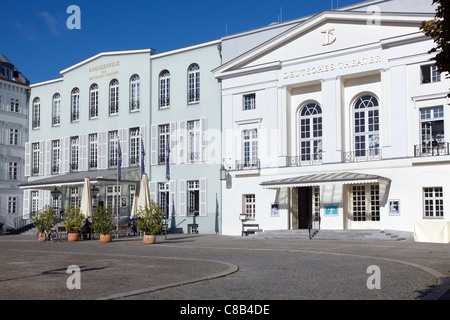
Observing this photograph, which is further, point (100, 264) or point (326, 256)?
point (326, 256)

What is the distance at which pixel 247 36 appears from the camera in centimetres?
3303

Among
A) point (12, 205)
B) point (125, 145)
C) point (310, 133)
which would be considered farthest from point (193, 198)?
point (12, 205)

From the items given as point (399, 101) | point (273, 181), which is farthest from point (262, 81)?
point (399, 101)

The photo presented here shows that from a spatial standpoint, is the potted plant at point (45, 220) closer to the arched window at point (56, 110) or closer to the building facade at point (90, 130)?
the building facade at point (90, 130)

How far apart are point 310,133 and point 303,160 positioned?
5.09ft

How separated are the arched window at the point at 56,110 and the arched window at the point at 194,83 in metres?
12.8

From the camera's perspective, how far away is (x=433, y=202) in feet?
84.2

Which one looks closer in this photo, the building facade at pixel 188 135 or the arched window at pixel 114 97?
the building facade at pixel 188 135

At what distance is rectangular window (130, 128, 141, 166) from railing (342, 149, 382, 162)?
14.8 meters

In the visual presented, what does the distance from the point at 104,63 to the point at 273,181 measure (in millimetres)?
17398

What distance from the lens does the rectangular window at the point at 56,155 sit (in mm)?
42056

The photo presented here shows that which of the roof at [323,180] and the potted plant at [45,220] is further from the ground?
the roof at [323,180]

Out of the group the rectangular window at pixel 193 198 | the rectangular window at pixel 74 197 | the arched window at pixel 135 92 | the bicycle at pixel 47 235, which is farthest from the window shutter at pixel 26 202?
the bicycle at pixel 47 235
